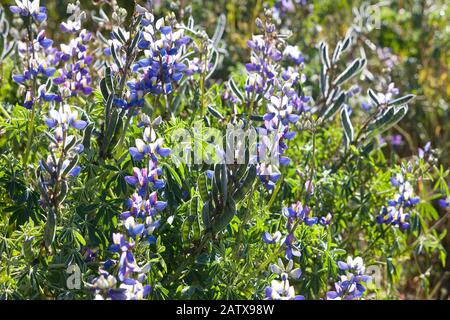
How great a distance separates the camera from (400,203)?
110 inches

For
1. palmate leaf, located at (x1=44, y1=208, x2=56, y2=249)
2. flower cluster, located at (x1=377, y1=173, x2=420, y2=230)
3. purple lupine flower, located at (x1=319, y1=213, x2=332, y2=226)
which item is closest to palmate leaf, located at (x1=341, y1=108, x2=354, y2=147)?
flower cluster, located at (x1=377, y1=173, x2=420, y2=230)

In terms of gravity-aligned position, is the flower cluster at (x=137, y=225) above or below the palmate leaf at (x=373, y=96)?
below

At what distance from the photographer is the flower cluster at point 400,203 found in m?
2.77

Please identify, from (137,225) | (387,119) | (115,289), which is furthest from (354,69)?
(115,289)

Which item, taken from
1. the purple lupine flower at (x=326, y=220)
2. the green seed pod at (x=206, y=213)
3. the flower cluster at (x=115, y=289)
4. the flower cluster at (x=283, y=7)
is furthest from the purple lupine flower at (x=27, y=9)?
the flower cluster at (x=283, y=7)

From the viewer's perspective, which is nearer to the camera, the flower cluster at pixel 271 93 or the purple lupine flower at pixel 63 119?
the purple lupine flower at pixel 63 119

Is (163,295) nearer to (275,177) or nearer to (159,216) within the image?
(159,216)

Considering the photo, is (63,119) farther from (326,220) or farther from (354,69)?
(354,69)

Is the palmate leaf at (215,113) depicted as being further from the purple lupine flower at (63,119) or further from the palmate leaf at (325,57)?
the palmate leaf at (325,57)

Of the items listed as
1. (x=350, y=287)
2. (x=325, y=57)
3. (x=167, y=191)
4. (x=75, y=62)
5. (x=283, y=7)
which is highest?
(x=283, y=7)

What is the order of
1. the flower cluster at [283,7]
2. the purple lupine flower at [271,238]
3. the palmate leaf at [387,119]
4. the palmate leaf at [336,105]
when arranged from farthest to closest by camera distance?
the flower cluster at [283,7], the palmate leaf at [336,105], the palmate leaf at [387,119], the purple lupine flower at [271,238]

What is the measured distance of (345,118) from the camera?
3025mm

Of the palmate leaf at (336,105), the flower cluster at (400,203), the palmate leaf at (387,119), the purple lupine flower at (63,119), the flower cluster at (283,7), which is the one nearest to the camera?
the purple lupine flower at (63,119)

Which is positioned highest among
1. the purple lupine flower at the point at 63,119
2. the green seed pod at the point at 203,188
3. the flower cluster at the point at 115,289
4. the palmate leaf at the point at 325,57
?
the palmate leaf at the point at 325,57
